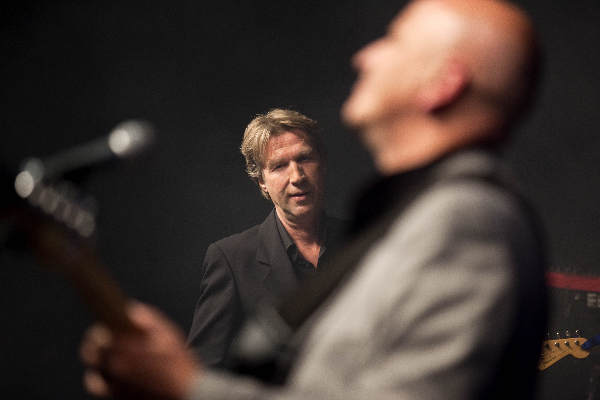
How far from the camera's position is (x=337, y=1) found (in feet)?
13.7

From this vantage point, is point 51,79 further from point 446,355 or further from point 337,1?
point 446,355

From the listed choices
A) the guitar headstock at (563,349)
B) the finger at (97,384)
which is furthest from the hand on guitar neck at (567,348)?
the finger at (97,384)

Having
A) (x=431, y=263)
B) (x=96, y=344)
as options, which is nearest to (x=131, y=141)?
(x=96, y=344)

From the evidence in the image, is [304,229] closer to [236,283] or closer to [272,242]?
[272,242]

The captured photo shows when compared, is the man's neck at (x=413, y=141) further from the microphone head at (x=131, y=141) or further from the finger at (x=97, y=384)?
the finger at (x=97, y=384)

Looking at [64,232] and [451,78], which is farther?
[451,78]

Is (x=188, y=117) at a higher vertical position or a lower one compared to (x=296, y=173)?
higher

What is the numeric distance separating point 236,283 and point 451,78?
74.9 inches

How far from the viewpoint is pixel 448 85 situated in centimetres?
102

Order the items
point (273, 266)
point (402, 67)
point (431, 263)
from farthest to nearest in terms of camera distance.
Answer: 1. point (273, 266)
2. point (402, 67)
3. point (431, 263)

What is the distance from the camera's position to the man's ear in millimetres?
1023

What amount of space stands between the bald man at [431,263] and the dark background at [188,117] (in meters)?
2.54

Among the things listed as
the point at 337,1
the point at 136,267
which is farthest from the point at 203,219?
the point at 337,1

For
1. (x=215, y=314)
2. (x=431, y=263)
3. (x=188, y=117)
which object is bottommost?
(x=215, y=314)
